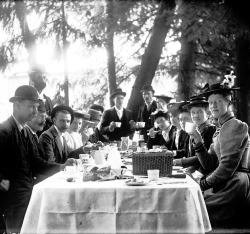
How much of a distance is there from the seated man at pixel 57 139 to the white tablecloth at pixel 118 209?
1.90m

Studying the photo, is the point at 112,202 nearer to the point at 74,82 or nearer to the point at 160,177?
the point at 160,177

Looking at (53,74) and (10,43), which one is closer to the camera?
(10,43)

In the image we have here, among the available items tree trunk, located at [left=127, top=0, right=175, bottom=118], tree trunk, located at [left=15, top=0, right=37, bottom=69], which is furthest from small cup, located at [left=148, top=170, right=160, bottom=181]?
tree trunk, located at [left=15, top=0, right=37, bottom=69]

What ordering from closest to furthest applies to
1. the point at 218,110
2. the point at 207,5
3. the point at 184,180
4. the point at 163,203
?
the point at 163,203, the point at 184,180, the point at 218,110, the point at 207,5

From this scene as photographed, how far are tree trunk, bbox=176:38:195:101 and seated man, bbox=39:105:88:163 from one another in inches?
236

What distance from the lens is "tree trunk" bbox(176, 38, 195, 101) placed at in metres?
11.1

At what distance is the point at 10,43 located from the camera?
1046cm

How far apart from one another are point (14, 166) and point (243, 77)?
5513 mm

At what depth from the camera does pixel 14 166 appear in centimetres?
374

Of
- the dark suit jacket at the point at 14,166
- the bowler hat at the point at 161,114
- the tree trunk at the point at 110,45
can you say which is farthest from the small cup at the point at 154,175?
the tree trunk at the point at 110,45

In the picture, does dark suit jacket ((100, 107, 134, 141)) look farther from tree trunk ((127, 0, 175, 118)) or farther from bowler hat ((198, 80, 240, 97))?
bowler hat ((198, 80, 240, 97))

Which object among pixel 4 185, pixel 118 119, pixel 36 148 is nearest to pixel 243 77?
pixel 118 119

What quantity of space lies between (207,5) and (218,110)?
3.57 meters

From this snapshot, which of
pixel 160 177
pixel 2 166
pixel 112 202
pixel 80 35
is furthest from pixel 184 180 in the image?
pixel 80 35
